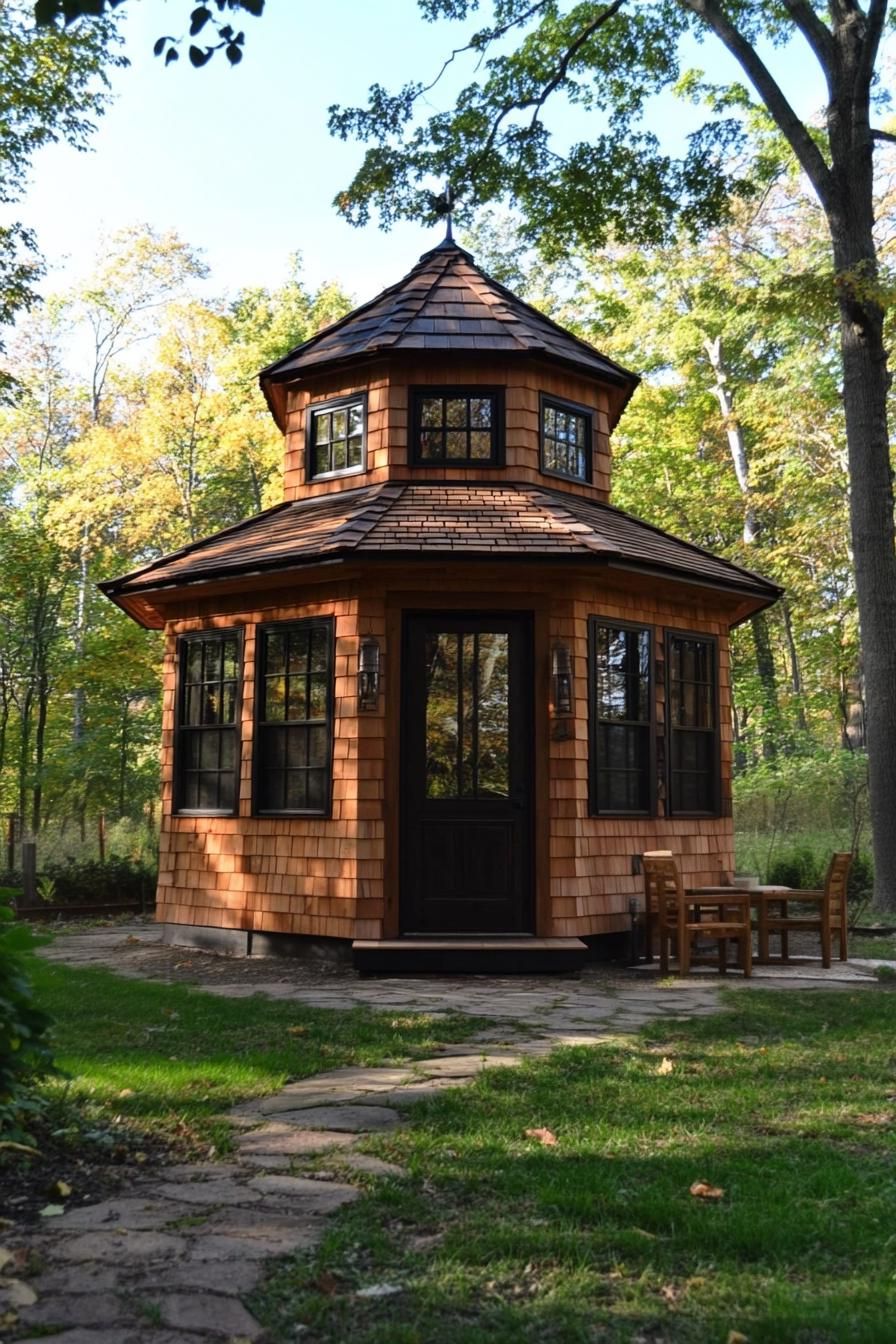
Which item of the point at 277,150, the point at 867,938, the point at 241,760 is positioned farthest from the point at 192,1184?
the point at 277,150

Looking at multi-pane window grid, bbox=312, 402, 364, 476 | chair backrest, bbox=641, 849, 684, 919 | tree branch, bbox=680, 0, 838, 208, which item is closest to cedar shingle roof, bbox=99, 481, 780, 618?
multi-pane window grid, bbox=312, 402, 364, 476

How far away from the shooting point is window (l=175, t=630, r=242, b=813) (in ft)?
33.2

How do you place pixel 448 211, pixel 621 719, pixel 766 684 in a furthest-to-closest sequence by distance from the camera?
1. pixel 766 684
2. pixel 448 211
3. pixel 621 719

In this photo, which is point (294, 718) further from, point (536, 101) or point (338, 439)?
point (536, 101)

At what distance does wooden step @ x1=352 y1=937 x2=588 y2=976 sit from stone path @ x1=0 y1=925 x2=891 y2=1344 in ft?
7.09

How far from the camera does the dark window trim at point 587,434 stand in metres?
10.6

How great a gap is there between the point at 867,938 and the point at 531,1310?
9408 millimetres

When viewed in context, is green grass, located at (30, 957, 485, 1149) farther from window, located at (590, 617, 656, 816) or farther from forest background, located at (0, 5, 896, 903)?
forest background, located at (0, 5, 896, 903)

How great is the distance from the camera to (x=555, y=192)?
15.2m

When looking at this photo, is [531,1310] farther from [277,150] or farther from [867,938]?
[277,150]

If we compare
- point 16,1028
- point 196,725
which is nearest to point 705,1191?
point 16,1028

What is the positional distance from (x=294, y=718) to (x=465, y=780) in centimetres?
159

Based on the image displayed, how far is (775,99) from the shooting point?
519 inches

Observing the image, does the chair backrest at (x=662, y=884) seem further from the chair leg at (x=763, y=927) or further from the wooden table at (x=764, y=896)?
the chair leg at (x=763, y=927)
